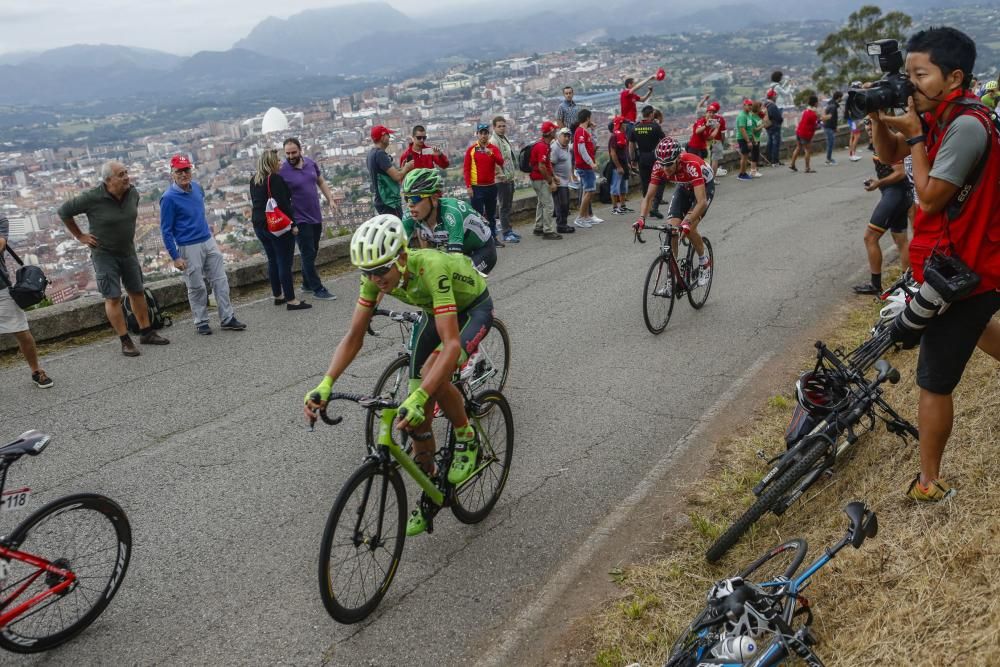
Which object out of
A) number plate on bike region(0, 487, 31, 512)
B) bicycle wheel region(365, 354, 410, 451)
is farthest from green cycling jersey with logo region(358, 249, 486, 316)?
number plate on bike region(0, 487, 31, 512)

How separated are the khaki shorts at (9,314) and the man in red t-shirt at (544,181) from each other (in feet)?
28.6

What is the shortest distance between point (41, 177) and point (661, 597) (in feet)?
57.6

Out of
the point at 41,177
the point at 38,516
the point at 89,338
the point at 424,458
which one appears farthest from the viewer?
the point at 41,177

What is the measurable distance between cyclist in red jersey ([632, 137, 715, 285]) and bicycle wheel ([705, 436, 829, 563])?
14.3ft

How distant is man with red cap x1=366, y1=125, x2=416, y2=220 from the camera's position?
11078mm

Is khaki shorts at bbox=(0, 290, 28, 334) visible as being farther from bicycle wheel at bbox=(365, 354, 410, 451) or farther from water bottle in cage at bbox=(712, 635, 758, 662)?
water bottle in cage at bbox=(712, 635, 758, 662)

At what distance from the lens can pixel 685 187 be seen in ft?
28.5

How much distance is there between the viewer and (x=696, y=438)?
230 inches

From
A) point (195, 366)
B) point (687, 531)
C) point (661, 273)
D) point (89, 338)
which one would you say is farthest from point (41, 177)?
point (687, 531)

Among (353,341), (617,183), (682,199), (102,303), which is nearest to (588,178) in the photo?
(617,183)

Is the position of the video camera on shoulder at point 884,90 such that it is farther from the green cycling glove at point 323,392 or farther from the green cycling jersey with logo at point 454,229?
the green cycling jersey with logo at point 454,229

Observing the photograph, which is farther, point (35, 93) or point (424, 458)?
point (35, 93)

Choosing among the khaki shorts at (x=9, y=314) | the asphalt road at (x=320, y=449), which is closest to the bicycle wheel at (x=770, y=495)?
the asphalt road at (x=320, y=449)

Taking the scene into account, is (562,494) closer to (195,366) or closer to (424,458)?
(424,458)
